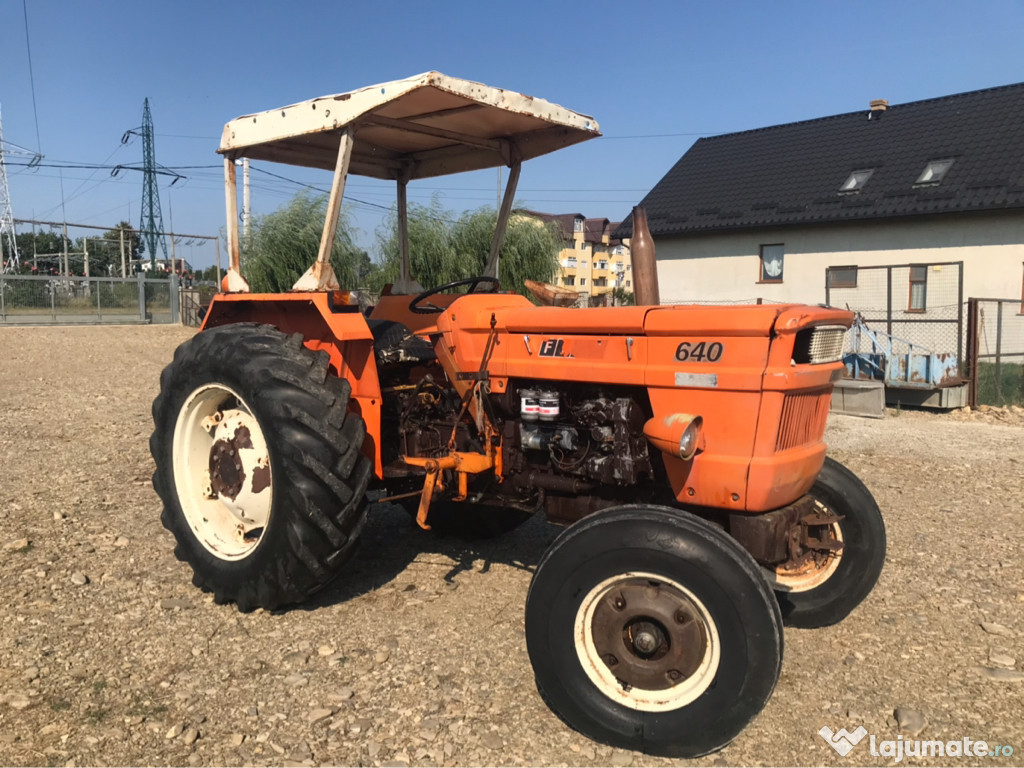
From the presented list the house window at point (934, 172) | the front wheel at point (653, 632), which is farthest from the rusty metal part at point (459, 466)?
the house window at point (934, 172)

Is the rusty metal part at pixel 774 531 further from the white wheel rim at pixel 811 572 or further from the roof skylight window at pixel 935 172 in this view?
the roof skylight window at pixel 935 172

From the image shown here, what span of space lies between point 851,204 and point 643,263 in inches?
730

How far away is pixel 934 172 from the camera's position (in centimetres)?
1936

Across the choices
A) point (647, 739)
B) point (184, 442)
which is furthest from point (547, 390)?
point (184, 442)

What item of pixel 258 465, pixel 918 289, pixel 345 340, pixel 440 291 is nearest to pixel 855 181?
pixel 918 289

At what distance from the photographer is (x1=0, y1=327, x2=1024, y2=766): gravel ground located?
2783 mm

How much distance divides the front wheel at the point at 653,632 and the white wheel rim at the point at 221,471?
1656 mm

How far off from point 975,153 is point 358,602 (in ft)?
66.3

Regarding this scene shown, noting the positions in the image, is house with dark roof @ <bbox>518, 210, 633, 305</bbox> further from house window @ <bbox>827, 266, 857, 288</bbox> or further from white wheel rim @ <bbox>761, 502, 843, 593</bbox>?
white wheel rim @ <bbox>761, 502, 843, 593</bbox>

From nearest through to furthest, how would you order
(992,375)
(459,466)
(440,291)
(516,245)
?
(459,466), (440,291), (992,375), (516,245)

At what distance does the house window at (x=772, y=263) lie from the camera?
70.1ft

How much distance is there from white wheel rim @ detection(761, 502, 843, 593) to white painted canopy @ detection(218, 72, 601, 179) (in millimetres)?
2324

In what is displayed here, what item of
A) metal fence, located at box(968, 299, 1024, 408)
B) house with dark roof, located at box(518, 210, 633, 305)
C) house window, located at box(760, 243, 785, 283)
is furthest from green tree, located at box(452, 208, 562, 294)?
house with dark roof, located at box(518, 210, 633, 305)

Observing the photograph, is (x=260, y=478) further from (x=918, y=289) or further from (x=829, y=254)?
(x=829, y=254)
